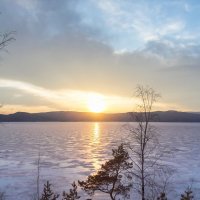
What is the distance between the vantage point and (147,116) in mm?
20953

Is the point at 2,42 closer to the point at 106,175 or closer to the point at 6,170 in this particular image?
the point at 106,175

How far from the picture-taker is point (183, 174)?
42.4 metres

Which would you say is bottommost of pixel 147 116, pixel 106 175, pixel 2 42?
pixel 106 175

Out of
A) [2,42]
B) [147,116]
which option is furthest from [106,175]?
[2,42]

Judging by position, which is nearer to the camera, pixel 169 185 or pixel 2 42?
pixel 2 42

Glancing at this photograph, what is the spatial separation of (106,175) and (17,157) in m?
38.9

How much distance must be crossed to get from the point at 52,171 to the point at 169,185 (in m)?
15.4

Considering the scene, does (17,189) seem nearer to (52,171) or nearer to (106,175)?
(52,171)

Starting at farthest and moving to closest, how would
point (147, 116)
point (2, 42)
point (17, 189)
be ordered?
point (17, 189)
point (147, 116)
point (2, 42)

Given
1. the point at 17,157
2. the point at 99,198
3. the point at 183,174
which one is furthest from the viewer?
the point at 17,157

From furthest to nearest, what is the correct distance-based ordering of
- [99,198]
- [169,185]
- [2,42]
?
1. [169,185]
2. [99,198]
3. [2,42]

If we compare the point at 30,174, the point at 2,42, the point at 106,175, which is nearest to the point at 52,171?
the point at 30,174

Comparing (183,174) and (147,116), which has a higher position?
(147,116)

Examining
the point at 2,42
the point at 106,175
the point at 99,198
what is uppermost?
the point at 2,42
